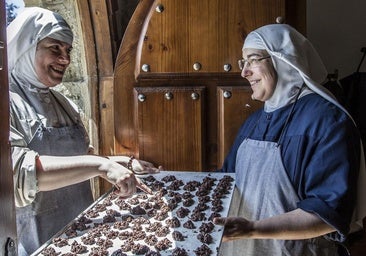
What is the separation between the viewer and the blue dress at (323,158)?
4.41 ft

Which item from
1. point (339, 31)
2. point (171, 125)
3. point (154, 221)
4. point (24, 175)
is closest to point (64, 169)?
point (24, 175)

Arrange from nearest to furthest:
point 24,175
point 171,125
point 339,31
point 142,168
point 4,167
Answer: point 4,167 < point 24,175 < point 142,168 < point 171,125 < point 339,31

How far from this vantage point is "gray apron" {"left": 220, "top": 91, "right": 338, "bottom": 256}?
4.91 ft

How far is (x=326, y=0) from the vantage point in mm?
2693

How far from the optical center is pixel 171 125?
209cm

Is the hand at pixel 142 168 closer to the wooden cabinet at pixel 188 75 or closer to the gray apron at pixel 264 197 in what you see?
the wooden cabinet at pixel 188 75

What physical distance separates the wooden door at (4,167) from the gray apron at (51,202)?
1.09 meters

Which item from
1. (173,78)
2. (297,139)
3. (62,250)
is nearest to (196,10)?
(173,78)

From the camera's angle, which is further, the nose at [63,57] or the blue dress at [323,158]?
the nose at [63,57]

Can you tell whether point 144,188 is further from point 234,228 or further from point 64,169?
point 234,228

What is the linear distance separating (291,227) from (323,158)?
0.27 meters

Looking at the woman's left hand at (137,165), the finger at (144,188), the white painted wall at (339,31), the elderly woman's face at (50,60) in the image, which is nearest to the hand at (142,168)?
the woman's left hand at (137,165)

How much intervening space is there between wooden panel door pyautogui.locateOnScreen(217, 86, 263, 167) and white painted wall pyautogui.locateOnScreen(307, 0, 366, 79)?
3.32ft

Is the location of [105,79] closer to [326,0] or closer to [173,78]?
[173,78]
